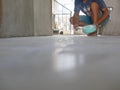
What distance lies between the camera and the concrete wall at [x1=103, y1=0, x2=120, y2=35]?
4805 mm

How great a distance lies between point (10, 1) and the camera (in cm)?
370

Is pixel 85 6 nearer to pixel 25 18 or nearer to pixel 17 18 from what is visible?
pixel 25 18

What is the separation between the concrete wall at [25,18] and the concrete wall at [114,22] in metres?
1.19

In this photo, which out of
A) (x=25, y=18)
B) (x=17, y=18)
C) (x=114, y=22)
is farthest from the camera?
(x=114, y=22)

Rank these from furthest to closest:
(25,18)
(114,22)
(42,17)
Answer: (114,22)
(42,17)
(25,18)

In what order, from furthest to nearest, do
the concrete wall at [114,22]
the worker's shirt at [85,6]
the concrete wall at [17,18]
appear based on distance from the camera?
the concrete wall at [114,22]
the worker's shirt at [85,6]
the concrete wall at [17,18]

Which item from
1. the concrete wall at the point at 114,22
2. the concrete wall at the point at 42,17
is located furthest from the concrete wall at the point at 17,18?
the concrete wall at the point at 114,22

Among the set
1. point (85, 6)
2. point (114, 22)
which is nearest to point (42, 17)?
point (85, 6)

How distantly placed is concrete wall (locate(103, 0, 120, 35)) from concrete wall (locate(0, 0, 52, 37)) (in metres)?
1.19

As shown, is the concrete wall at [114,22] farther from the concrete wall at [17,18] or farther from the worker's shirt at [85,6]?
the concrete wall at [17,18]

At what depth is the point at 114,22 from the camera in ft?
15.8

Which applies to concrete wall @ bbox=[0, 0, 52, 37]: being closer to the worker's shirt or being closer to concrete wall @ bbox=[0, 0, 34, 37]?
concrete wall @ bbox=[0, 0, 34, 37]

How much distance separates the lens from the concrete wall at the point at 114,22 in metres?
4.80

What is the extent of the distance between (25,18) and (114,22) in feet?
5.96
